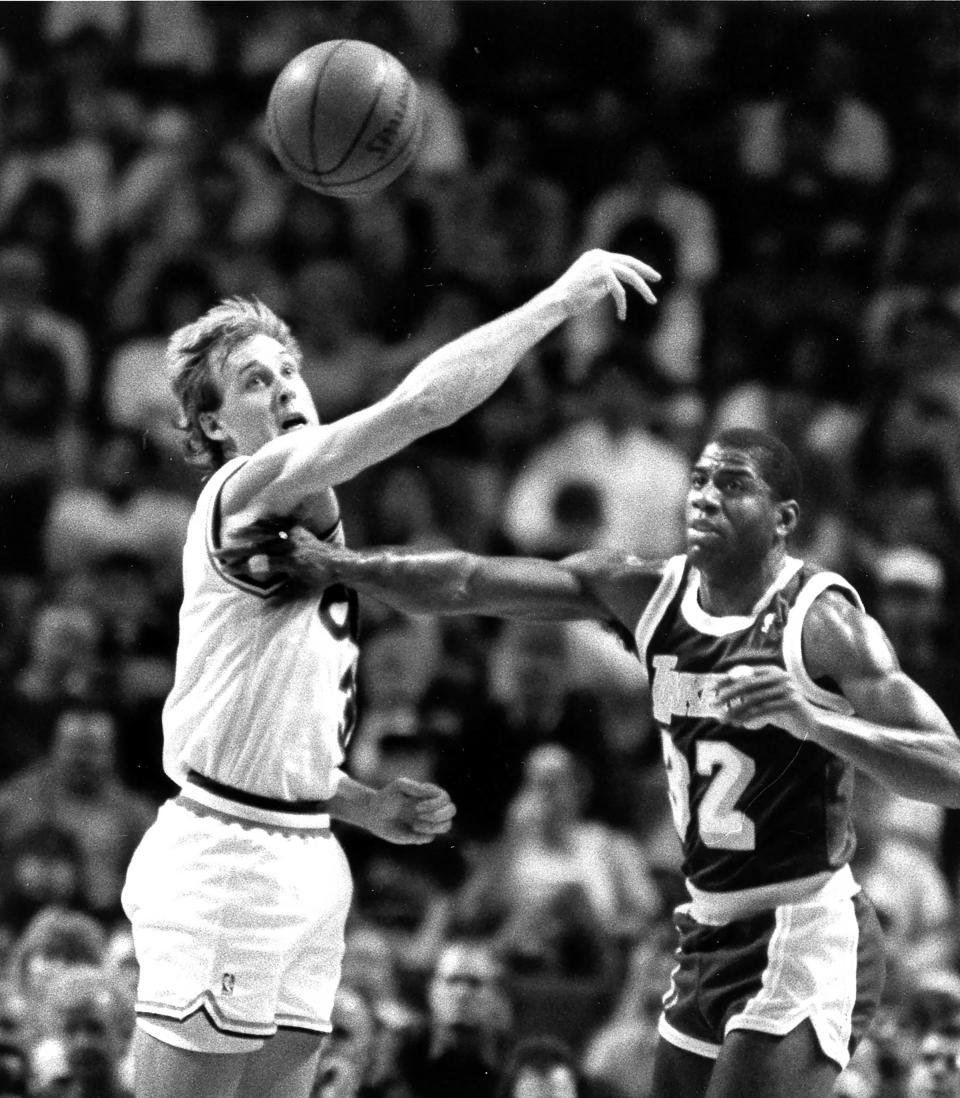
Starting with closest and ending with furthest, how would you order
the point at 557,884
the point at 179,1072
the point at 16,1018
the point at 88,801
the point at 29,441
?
1. the point at 179,1072
2. the point at 16,1018
3. the point at 557,884
4. the point at 88,801
5. the point at 29,441

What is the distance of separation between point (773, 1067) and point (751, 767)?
2.09 feet

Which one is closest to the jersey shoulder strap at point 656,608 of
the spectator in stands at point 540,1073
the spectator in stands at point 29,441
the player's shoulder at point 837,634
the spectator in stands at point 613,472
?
the player's shoulder at point 837,634

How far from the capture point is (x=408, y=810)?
439 centimetres

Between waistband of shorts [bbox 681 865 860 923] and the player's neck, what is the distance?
2.00ft

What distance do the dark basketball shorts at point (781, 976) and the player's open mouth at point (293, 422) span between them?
1402mm

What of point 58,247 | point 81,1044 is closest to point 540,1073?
point 81,1044

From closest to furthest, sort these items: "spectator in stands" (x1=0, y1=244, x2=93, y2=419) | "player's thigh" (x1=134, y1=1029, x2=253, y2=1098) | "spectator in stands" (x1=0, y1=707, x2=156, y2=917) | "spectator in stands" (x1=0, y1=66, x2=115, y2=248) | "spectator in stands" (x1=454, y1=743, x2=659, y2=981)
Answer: "player's thigh" (x1=134, y1=1029, x2=253, y2=1098)
"spectator in stands" (x1=454, y1=743, x2=659, y2=981)
"spectator in stands" (x1=0, y1=707, x2=156, y2=917)
"spectator in stands" (x1=0, y1=244, x2=93, y2=419)
"spectator in stands" (x1=0, y1=66, x2=115, y2=248)

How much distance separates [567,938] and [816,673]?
2.82 m

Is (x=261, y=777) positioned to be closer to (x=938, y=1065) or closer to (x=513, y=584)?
(x=513, y=584)

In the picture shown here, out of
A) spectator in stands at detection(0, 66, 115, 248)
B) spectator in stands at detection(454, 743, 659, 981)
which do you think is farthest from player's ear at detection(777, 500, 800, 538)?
spectator in stands at detection(0, 66, 115, 248)

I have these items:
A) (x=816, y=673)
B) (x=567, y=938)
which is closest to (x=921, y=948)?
(x=567, y=938)

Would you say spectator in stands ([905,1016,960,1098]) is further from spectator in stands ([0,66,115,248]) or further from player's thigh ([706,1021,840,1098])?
spectator in stands ([0,66,115,248])

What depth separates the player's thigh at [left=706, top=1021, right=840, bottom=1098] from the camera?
13.3ft

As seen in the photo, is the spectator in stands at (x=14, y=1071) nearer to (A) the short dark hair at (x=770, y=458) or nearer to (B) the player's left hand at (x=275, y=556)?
(B) the player's left hand at (x=275, y=556)
